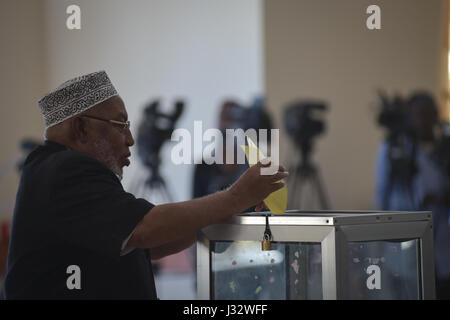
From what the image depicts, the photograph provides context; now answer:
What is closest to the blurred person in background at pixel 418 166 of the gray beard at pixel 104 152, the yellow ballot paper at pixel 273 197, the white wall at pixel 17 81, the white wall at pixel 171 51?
the white wall at pixel 171 51

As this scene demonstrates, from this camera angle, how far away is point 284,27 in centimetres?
559

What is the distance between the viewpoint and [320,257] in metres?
1.44

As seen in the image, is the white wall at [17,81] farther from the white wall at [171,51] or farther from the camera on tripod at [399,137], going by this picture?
the camera on tripod at [399,137]

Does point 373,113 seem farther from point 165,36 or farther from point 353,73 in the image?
point 165,36

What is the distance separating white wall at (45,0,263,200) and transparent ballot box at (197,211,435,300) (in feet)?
13.7

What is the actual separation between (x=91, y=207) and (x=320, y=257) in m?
0.49

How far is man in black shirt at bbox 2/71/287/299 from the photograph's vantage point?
1.41m

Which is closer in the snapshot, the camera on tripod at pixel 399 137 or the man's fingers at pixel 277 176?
the man's fingers at pixel 277 176

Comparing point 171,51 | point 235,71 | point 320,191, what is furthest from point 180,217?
point 171,51

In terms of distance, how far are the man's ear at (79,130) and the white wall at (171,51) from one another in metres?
4.14

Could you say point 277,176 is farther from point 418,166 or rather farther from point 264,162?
point 418,166

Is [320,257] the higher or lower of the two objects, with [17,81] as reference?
lower

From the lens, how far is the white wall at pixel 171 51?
580 cm

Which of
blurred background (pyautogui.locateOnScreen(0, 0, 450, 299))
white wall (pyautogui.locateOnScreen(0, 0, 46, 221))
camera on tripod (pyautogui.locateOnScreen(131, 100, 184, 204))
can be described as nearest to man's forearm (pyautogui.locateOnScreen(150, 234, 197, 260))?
blurred background (pyautogui.locateOnScreen(0, 0, 450, 299))
